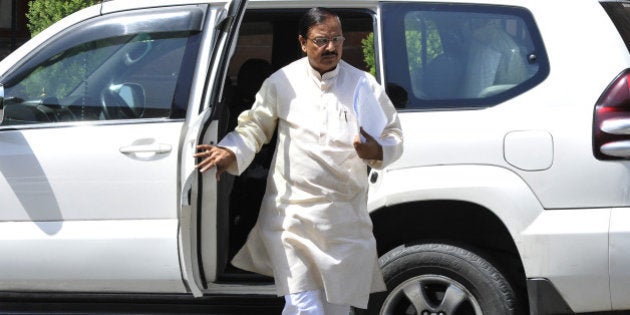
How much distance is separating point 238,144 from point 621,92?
4.85ft

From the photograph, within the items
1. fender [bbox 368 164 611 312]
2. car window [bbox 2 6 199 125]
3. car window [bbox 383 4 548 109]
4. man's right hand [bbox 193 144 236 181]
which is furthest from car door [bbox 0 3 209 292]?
fender [bbox 368 164 611 312]

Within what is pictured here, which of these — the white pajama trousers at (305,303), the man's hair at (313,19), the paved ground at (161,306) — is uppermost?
the man's hair at (313,19)

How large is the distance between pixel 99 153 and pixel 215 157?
68 cm

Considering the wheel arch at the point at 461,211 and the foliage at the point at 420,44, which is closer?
the wheel arch at the point at 461,211

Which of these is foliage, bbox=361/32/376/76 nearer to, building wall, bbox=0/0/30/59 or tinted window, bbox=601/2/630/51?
tinted window, bbox=601/2/630/51

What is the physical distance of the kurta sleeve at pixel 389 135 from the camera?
3.93 meters

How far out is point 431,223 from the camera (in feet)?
14.9

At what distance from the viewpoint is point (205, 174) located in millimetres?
4152

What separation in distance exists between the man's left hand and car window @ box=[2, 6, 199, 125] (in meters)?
1.08

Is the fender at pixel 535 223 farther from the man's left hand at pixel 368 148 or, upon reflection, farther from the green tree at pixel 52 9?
the green tree at pixel 52 9

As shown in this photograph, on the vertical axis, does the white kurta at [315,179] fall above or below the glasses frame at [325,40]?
below

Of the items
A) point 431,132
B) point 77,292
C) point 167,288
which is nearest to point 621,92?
point 431,132

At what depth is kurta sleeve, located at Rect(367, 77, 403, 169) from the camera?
3932 mm

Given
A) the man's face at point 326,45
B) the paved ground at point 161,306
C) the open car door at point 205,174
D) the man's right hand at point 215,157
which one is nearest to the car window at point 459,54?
the man's face at point 326,45
